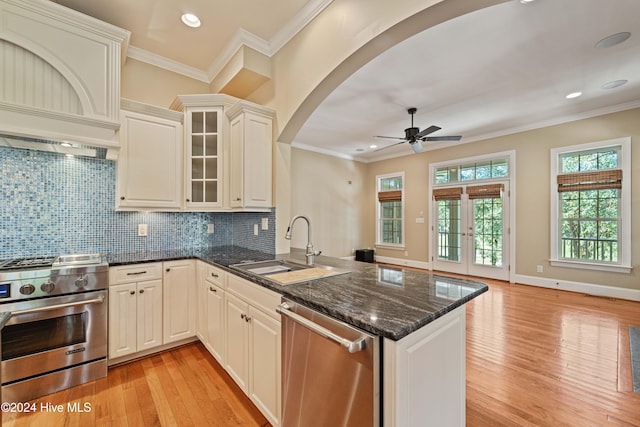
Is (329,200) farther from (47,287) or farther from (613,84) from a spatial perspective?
(47,287)

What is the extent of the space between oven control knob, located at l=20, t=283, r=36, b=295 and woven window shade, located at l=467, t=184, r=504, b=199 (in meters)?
6.46

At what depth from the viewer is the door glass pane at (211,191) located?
287 centimetres

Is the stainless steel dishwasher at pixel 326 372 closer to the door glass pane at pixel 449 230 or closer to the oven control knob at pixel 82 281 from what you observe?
the oven control knob at pixel 82 281

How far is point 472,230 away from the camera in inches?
229

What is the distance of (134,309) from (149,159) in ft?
4.42

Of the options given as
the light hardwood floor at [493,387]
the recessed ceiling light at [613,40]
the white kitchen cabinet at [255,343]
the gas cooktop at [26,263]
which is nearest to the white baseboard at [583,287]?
the light hardwood floor at [493,387]

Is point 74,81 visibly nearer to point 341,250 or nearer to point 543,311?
point 543,311

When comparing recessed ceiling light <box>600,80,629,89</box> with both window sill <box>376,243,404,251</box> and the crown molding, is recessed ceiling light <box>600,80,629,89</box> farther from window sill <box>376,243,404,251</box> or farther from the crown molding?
window sill <box>376,243,404,251</box>

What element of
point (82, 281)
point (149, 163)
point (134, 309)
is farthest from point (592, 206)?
point (82, 281)

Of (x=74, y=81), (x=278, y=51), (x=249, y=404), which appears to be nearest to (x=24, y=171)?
(x=74, y=81)

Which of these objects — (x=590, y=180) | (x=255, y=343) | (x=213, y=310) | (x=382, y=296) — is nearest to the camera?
(x=382, y=296)

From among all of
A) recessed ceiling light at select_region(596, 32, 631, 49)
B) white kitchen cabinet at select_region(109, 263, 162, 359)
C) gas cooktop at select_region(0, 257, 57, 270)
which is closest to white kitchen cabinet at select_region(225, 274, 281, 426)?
white kitchen cabinet at select_region(109, 263, 162, 359)

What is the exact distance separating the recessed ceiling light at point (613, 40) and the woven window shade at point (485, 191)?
115 inches

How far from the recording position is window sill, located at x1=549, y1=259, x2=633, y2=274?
4154 mm
